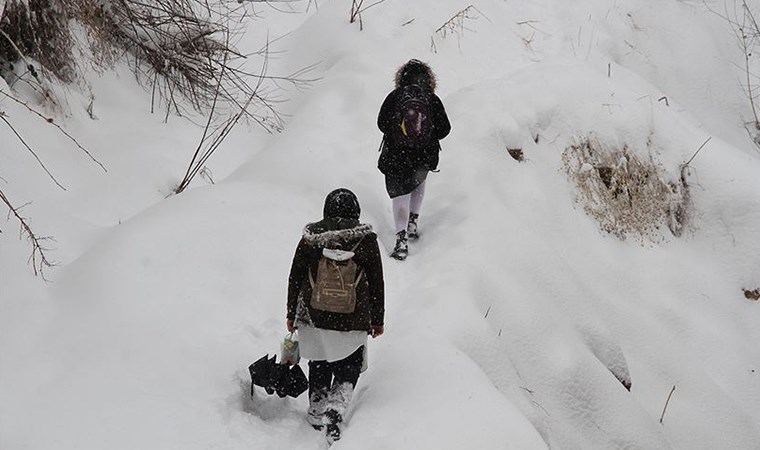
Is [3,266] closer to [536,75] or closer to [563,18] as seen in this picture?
[536,75]

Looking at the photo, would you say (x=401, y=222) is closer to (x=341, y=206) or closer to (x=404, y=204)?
(x=404, y=204)

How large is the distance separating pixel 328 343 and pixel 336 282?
1.12 ft

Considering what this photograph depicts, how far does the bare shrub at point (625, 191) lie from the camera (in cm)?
713

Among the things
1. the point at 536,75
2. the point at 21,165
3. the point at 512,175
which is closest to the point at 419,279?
the point at 512,175

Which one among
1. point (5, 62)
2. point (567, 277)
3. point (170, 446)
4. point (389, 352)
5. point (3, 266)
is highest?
point (5, 62)

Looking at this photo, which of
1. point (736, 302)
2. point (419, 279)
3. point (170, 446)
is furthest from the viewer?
point (736, 302)

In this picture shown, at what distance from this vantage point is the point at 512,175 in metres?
6.52

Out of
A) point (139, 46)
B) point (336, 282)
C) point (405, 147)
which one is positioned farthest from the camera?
point (139, 46)

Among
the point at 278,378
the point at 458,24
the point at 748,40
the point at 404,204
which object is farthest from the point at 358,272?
the point at 748,40

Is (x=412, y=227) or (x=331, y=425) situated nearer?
(x=331, y=425)

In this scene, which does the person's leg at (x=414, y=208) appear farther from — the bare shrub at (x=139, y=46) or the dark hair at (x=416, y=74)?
the bare shrub at (x=139, y=46)

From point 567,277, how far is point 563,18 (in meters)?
5.31

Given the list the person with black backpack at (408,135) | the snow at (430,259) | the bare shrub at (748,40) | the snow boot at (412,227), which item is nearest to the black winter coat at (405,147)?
the person with black backpack at (408,135)

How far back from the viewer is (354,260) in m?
3.31
